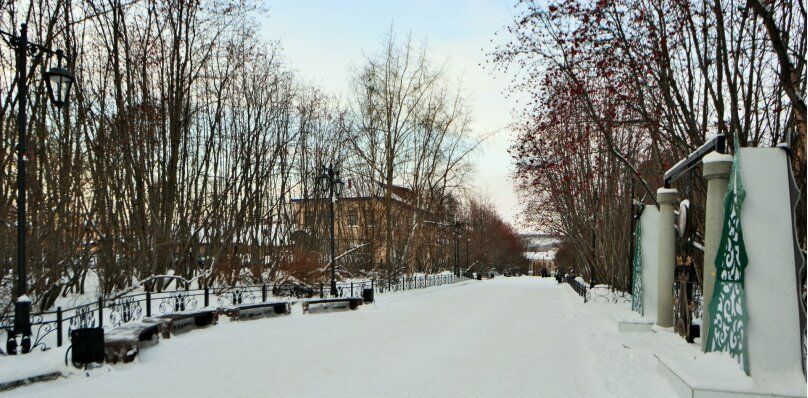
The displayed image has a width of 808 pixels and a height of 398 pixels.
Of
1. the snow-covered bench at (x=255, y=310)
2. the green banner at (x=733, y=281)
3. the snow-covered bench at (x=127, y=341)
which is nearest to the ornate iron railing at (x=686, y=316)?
the green banner at (x=733, y=281)

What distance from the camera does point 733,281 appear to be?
6035mm

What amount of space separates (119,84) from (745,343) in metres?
17.5

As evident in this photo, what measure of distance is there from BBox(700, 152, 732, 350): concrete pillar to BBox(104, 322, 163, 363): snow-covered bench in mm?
7769

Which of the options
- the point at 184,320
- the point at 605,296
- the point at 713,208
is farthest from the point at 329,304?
the point at 713,208

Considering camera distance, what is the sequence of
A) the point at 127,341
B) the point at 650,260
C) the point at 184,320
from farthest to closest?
the point at 184,320 < the point at 650,260 < the point at 127,341

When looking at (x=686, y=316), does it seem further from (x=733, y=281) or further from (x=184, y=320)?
(x=184, y=320)

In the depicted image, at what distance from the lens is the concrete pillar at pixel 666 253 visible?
10.2 meters

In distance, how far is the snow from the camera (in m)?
6.71

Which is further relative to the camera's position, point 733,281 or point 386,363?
point 386,363

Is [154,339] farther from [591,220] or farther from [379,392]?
[591,220]

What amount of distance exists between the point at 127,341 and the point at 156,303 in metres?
9.05

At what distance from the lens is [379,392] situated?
6559 mm

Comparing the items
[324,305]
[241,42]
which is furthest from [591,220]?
[241,42]

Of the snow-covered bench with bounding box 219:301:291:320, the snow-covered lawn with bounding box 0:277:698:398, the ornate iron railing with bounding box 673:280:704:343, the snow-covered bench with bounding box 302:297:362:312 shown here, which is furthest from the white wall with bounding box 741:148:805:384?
the snow-covered bench with bounding box 302:297:362:312
